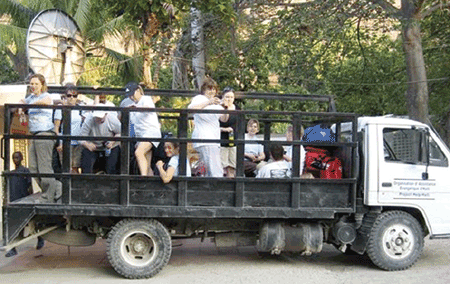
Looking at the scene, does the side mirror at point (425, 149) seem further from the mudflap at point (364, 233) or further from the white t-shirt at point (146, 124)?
the white t-shirt at point (146, 124)

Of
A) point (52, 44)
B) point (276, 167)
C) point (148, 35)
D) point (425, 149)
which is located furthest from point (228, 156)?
point (52, 44)

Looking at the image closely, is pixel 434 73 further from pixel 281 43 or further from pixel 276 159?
pixel 276 159

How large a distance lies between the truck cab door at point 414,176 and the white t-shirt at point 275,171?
1.24 meters

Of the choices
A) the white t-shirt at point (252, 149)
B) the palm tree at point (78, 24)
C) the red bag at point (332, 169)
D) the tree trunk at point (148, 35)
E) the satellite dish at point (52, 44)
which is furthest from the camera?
the palm tree at point (78, 24)

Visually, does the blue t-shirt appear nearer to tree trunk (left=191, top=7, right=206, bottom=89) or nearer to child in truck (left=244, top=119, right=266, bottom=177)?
Answer: child in truck (left=244, top=119, right=266, bottom=177)

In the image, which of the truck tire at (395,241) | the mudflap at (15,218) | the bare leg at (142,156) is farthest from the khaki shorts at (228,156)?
the mudflap at (15,218)

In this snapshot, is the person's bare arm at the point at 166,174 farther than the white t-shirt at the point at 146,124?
No

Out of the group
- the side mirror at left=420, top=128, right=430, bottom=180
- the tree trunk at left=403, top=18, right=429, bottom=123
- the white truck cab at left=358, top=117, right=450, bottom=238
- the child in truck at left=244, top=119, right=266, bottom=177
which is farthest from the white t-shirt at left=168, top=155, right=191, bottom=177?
the tree trunk at left=403, top=18, right=429, bottom=123

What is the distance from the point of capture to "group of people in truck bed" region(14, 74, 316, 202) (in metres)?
7.67

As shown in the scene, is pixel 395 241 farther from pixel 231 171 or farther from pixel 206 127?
pixel 206 127

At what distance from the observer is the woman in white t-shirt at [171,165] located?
24.6 feet

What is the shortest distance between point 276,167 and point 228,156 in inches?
26.6

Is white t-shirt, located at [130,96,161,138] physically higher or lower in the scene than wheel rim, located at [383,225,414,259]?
higher

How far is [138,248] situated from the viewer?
A: 25.2 ft
